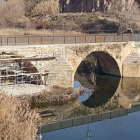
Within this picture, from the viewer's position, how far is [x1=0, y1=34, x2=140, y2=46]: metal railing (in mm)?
18578

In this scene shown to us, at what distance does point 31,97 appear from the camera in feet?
55.3

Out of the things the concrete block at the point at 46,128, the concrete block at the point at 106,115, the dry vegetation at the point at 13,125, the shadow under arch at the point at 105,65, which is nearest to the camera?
the dry vegetation at the point at 13,125

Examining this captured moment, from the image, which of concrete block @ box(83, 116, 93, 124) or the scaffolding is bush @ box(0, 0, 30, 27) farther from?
concrete block @ box(83, 116, 93, 124)

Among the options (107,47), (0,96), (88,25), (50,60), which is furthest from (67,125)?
(88,25)

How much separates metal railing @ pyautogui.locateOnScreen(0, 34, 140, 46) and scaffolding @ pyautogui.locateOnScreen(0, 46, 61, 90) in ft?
2.13

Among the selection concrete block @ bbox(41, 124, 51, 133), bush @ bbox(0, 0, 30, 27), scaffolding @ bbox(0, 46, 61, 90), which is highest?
bush @ bbox(0, 0, 30, 27)

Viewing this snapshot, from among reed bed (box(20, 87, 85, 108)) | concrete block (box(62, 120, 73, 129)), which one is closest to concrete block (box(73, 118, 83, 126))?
concrete block (box(62, 120, 73, 129))

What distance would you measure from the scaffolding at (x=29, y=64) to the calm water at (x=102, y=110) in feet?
9.63

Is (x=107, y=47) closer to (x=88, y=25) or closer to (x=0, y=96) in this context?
(x=0, y=96)

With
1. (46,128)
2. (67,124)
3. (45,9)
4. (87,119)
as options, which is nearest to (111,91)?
(87,119)

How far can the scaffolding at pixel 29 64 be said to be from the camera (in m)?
18.4

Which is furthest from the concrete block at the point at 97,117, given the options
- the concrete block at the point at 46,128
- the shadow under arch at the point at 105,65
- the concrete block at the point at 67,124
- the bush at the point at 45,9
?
the bush at the point at 45,9

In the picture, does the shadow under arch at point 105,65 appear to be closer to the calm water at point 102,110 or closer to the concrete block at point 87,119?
the calm water at point 102,110

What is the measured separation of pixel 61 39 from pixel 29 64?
9.74 ft
